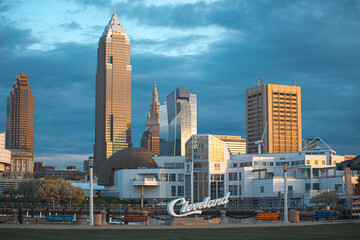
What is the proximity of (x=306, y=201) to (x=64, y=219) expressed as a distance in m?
107

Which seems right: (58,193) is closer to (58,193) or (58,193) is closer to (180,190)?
(58,193)

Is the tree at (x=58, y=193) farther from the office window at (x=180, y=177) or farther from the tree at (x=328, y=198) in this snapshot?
the tree at (x=328, y=198)

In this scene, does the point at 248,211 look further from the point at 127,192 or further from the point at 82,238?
the point at 82,238

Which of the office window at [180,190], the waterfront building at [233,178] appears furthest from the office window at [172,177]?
the office window at [180,190]

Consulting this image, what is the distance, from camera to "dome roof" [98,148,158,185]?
630 feet

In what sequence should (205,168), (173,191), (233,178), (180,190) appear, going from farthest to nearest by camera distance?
(180,190) → (173,191) → (233,178) → (205,168)

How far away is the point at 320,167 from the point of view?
163 m

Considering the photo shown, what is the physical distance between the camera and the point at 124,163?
192625 millimetres

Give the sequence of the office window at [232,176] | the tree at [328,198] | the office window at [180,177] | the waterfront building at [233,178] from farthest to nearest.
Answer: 1. the office window at [180,177]
2. the office window at [232,176]
3. the waterfront building at [233,178]
4. the tree at [328,198]

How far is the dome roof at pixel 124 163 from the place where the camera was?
191875 mm

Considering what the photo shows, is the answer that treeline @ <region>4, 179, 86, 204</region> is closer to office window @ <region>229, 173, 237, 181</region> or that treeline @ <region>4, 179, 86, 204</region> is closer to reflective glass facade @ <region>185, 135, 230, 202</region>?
reflective glass facade @ <region>185, 135, 230, 202</region>

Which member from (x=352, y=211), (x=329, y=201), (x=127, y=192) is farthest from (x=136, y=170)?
(x=352, y=211)

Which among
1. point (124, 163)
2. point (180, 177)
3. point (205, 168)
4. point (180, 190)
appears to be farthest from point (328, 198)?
point (124, 163)

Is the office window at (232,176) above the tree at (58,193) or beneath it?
above
